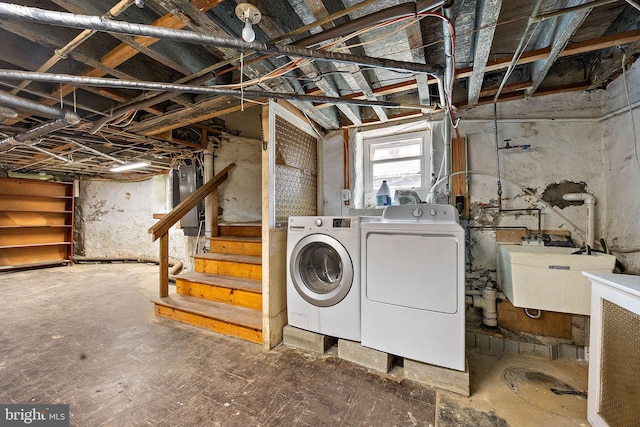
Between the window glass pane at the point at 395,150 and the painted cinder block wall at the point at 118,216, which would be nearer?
the window glass pane at the point at 395,150

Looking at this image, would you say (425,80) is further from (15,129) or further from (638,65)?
(15,129)

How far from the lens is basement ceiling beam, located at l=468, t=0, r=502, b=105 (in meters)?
1.21

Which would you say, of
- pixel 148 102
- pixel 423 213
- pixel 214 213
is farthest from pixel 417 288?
pixel 214 213

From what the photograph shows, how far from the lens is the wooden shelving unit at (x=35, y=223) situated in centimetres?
498

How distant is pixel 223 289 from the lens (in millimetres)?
2604

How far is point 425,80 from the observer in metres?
1.90

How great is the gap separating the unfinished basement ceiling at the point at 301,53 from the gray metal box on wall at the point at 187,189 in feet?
3.59

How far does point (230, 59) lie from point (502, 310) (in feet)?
10.0

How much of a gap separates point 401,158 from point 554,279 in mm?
1729

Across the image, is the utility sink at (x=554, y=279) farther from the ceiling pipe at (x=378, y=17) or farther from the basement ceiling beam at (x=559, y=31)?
the ceiling pipe at (x=378, y=17)

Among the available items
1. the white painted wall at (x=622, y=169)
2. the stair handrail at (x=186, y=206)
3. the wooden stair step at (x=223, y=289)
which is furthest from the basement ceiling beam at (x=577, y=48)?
the stair handrail at (x=186, y=206)

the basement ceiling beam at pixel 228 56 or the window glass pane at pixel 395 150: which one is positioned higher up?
the basement ceiling beam at pixel 228 56

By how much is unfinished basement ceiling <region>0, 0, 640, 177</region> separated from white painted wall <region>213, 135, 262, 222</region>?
1.01 meters

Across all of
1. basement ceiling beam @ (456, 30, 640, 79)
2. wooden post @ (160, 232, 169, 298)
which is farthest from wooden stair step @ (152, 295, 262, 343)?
basement ceiling beam @ (456, 30, 640, 79)
